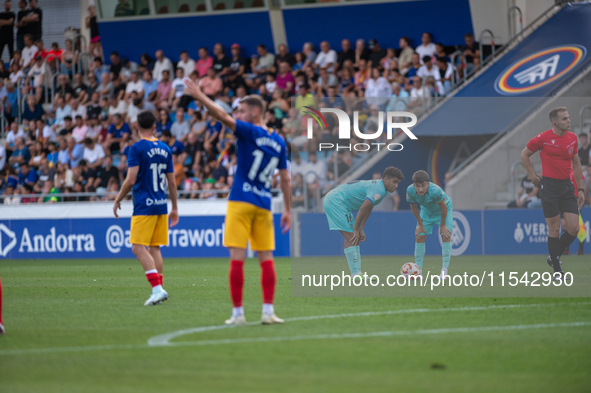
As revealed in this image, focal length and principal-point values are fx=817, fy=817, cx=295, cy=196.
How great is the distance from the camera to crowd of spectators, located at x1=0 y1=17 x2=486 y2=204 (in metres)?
22.5

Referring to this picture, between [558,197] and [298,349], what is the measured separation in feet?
20.8

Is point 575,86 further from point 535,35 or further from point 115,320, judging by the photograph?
point 115,320

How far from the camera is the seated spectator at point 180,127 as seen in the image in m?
24.1

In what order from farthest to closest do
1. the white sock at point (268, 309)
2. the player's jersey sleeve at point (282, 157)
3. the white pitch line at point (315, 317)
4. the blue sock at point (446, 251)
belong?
the blue sock at point (446, 251)
the player's jersey sleeve at point (282, 157)
the white sock at point (268, 309)
the white pitch line at point (315, 317)

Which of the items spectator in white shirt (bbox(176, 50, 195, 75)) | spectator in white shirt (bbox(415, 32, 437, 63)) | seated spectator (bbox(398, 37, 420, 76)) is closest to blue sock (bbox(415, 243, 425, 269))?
seated spectator (bbox(398, 37, 420, 76))

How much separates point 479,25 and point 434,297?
57.1 ft

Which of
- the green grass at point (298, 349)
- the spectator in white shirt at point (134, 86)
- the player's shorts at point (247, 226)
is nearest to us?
the green grass at point (298, 349)

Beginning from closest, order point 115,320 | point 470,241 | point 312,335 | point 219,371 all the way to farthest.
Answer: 1. point 219,371
2. point 312,335
3. point 115,320
4. point 470,241

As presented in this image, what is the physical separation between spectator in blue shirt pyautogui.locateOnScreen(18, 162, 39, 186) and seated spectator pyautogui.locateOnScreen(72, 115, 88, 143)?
1.71 meters

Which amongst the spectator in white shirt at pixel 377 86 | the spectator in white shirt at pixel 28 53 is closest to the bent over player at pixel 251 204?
the spectator in white shirt at pixel 377 86

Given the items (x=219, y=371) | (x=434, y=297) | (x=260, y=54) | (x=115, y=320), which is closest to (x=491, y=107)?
(x=260, y=54)

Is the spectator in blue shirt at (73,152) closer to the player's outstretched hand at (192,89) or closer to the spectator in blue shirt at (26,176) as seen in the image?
the spectator in blue shirt at (26,176)

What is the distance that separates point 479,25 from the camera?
25531 millimetres

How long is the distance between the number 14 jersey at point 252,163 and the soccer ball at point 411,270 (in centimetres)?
437
